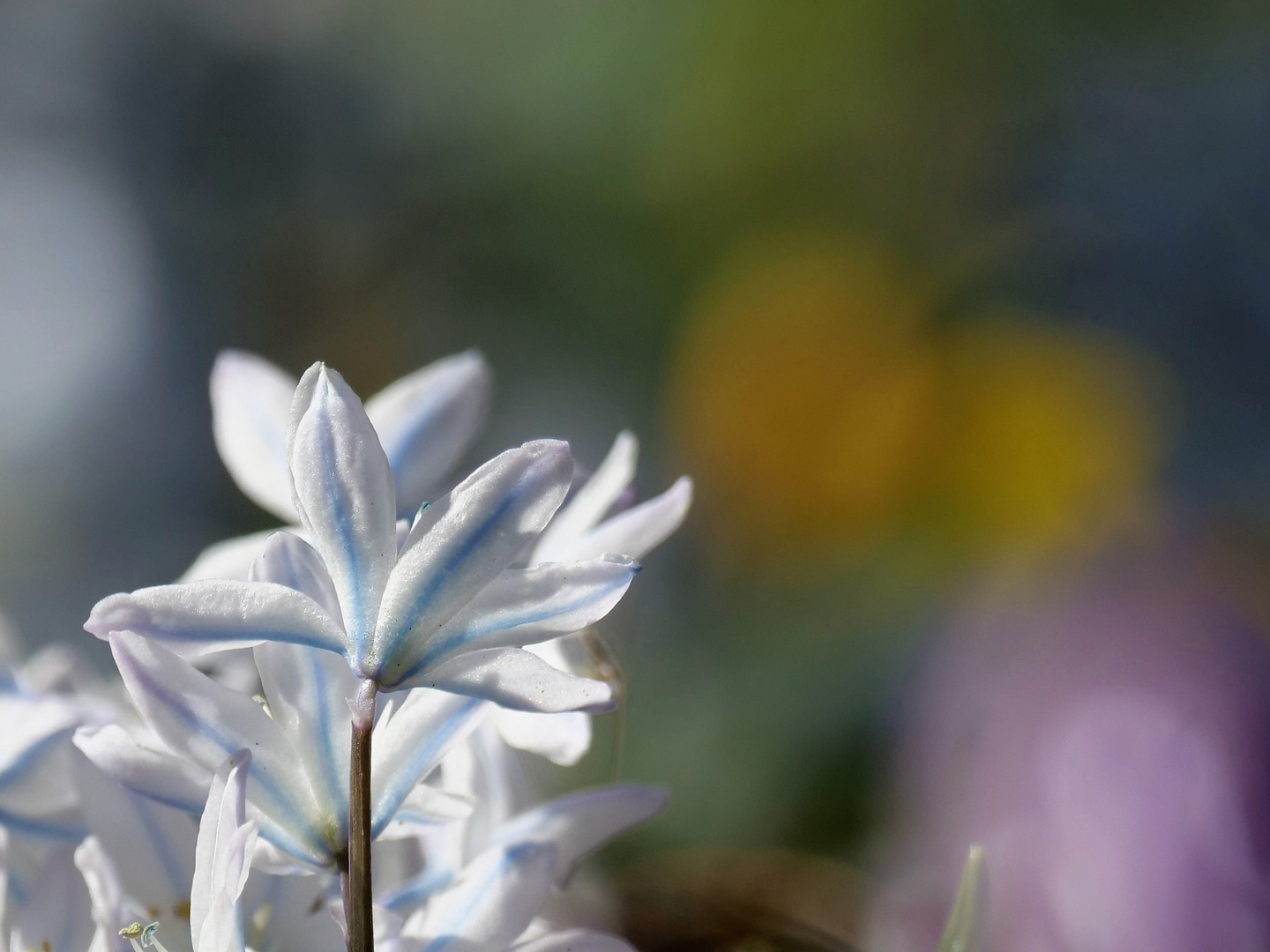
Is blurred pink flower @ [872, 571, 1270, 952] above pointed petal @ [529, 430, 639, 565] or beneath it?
beneath

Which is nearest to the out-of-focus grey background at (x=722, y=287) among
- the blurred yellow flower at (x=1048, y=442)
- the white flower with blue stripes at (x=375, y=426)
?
the blurred yellow flower at (x=1048, y=442)

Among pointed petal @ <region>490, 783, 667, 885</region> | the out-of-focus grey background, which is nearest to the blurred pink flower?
pointed petal @ <region>490, 783, 667, 885</region>

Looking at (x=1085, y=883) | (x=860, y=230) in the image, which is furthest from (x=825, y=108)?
(x=1085, y=883)

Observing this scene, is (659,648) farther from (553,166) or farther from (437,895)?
(437,895)

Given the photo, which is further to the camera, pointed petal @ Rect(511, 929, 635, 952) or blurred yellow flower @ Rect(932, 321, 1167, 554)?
blurred yellow flower @ Rect(932, 321, 1167, 554)

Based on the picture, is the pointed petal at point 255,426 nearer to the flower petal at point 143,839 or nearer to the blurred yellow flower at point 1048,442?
the flower petal at point 143,839

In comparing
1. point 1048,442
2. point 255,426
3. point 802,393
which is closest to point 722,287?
point 802,393

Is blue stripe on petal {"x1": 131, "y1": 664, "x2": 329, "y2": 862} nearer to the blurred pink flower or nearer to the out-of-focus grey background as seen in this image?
the blurred pink flower

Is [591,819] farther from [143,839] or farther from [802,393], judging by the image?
[802,393]
